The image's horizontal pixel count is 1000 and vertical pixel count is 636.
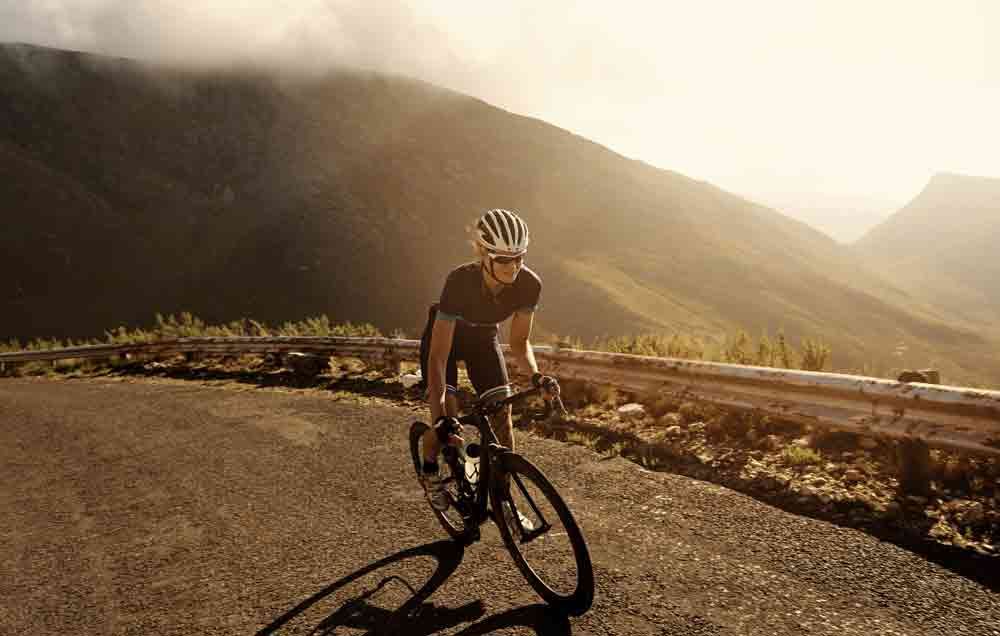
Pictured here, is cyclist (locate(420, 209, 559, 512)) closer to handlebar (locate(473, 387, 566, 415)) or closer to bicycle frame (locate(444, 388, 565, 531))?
handlebar (locate(473, 387, 566, 415))

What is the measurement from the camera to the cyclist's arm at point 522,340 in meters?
4.22

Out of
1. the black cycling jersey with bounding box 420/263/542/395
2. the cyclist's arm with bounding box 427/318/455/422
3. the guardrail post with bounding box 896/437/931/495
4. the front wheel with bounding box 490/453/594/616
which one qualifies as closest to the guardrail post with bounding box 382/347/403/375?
the black cycling jersey with bounding box 420/263/542/395

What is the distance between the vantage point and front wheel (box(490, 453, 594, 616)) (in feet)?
10.8

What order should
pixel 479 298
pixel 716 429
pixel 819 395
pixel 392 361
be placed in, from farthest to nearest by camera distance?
pixel 392 361
pixel 716 429
pixel 819 395
pixel 479 298

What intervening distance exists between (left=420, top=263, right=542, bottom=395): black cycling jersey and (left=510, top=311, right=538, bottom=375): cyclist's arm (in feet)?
0.19

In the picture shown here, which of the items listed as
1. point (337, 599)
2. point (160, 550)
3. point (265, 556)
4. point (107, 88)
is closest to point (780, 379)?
point (337, 599)

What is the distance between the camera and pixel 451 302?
13.0ft

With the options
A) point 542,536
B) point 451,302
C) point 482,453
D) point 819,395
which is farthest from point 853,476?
point 451,302

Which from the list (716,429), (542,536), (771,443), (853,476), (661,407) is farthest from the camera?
(661,407)

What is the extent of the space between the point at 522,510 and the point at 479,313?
1.26 meters

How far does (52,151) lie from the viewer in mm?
142500

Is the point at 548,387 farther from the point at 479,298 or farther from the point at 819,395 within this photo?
the point at 819,395

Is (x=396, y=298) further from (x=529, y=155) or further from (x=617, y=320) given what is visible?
(x=529, y=155)

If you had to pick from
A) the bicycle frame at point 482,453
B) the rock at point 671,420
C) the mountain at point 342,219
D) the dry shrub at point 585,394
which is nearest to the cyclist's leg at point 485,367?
the bicycle frame at point 482,453
